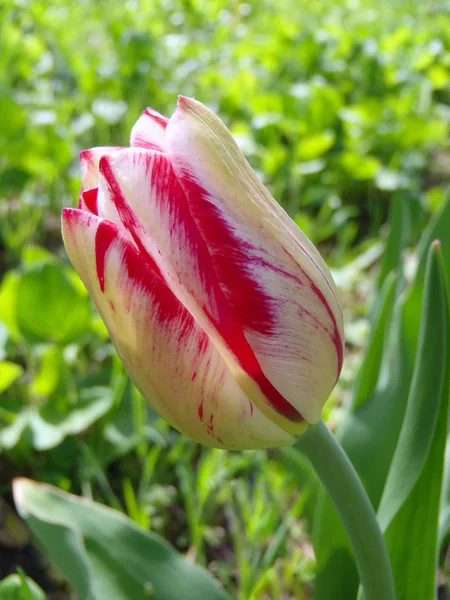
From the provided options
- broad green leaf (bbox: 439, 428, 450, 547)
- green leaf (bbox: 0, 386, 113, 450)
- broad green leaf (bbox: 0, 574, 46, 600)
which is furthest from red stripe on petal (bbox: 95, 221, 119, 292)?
green leaf (bbox: 0, 386, 113, 450)

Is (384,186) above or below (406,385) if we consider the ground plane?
below

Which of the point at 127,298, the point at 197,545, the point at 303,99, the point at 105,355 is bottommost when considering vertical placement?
the point at 197,545

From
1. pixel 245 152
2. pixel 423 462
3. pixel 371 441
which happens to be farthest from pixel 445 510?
pixel 245 152

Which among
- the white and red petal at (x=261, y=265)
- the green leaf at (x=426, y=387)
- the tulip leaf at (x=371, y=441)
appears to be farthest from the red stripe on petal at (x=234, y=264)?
the tulip leaf at (x=371, y=441)

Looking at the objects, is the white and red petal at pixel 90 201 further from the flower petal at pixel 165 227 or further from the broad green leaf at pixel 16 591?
the broad green leaf at pixel 16 591

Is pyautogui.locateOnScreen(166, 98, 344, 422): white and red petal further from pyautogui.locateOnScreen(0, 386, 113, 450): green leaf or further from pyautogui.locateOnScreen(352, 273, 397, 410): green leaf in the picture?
pyautogui.locateOnScreen(0, 386, 113, 450): green leaf

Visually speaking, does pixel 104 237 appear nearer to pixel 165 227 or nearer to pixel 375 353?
pixel 165 227

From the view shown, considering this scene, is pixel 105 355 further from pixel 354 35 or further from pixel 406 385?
pixel 354 35

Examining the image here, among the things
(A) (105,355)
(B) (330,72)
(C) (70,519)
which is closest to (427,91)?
(B) (330,72)
